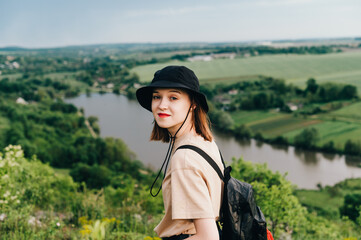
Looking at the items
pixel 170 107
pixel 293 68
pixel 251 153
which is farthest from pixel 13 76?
pixel 170 107

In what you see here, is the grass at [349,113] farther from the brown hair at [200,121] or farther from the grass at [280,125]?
the brown hair at [200,121]

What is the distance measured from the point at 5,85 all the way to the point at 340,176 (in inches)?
2379

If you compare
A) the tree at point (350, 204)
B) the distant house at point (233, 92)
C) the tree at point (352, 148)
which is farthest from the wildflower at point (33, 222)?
the distant house at point (233, 92)

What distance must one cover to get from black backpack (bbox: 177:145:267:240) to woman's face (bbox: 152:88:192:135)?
0.28 meters

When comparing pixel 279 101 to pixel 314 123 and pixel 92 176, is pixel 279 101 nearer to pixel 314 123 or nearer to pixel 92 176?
pixel 314 123

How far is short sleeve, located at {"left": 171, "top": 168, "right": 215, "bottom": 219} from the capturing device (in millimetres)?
1126

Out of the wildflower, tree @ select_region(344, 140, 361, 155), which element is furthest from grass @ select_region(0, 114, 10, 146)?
tree @ select_region(344, 140, 361, 155)

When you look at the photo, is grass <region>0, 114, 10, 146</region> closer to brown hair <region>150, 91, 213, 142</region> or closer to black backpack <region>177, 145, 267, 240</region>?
brown hair <region>150, 91, 213, 142</region>

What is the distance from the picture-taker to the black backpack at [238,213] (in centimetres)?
127

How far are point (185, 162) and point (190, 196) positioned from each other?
13cm

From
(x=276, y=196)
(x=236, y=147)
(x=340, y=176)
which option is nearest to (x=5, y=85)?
(x=236, y=147)

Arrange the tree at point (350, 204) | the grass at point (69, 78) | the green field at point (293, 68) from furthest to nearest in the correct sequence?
the grass at point (69, 78) < the green field at point (293, 68) < the tree at point (350, 204)

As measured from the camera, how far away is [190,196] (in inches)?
44.4

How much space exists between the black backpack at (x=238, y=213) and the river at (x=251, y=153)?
61.8 ft
